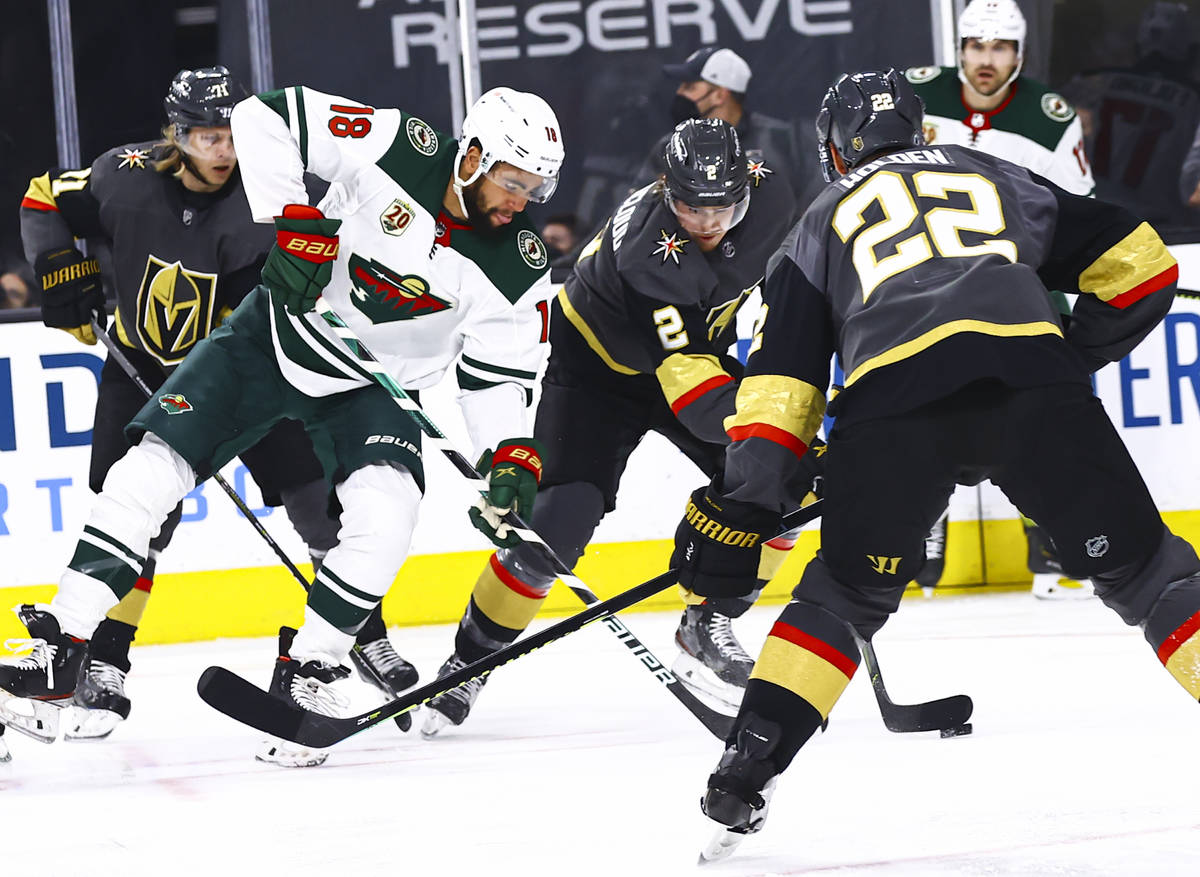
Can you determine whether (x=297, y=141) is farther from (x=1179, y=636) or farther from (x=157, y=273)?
(x=1179, y=636)

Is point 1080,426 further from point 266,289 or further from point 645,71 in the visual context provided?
point 645,71

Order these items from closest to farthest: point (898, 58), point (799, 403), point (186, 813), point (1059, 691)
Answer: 1. point (799, 403)
2. point (186, 813)
3. point (1059, 691)
4. point (898, 58)

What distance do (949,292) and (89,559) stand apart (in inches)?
62.4

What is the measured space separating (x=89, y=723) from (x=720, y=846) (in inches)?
66.4

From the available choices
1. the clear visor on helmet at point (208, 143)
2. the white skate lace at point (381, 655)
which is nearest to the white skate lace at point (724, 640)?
the white skate lace at point (381, 655)

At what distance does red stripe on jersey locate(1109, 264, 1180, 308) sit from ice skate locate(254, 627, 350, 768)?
1480 millimetres

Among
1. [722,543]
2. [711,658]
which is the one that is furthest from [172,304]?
[722,543]

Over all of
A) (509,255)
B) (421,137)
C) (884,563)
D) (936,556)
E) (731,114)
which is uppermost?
(421,137)

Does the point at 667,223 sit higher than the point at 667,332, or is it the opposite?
the point at 667,223

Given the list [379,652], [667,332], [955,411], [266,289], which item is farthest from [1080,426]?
[379,652]

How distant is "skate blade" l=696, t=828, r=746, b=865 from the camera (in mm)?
2037

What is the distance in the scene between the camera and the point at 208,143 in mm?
3436

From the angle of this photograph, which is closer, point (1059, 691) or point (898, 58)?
point (1059, 691)

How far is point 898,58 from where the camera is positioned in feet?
17.0
